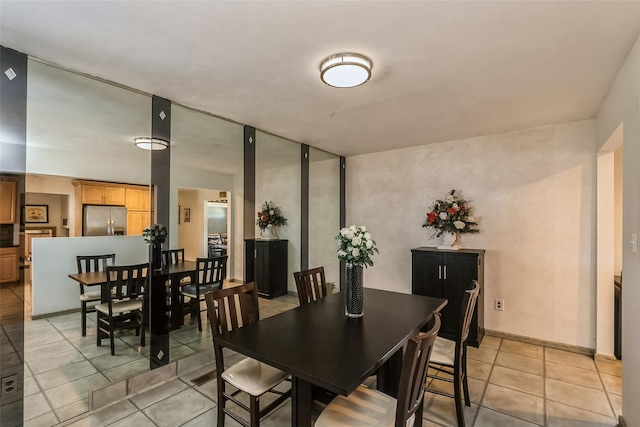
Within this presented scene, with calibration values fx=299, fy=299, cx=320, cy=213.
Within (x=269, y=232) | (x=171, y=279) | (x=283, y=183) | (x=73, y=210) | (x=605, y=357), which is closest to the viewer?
(x=73, y=210)

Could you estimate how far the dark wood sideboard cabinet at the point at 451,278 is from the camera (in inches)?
138

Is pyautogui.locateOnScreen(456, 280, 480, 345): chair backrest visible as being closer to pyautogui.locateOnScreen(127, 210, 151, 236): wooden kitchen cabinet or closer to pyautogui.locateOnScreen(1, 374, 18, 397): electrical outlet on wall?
pyautogui.locateOnScreen(127, 210, 151, 236): wooden kitchen cabinet

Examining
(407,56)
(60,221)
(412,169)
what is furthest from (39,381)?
(412,169)

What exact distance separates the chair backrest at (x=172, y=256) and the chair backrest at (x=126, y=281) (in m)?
0.16

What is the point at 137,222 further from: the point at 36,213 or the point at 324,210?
the point at 324,210

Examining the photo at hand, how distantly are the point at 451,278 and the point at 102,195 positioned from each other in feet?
12.3

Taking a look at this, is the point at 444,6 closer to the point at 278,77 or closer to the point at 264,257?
the point at 278,77

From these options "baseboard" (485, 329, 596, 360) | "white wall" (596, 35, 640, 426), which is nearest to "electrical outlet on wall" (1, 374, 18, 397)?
"white wall" (596, 35, 640, 426)

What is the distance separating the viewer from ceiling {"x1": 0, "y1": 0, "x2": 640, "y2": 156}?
1582 millimetres

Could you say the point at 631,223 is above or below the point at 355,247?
above

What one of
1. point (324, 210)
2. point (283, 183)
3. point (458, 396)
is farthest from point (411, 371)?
point (324, 210)

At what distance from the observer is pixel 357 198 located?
5.21 m

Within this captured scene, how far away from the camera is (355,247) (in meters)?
2.17

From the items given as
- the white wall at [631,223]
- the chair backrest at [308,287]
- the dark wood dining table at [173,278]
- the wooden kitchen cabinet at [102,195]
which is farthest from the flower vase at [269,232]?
the white wall at [631,223]
